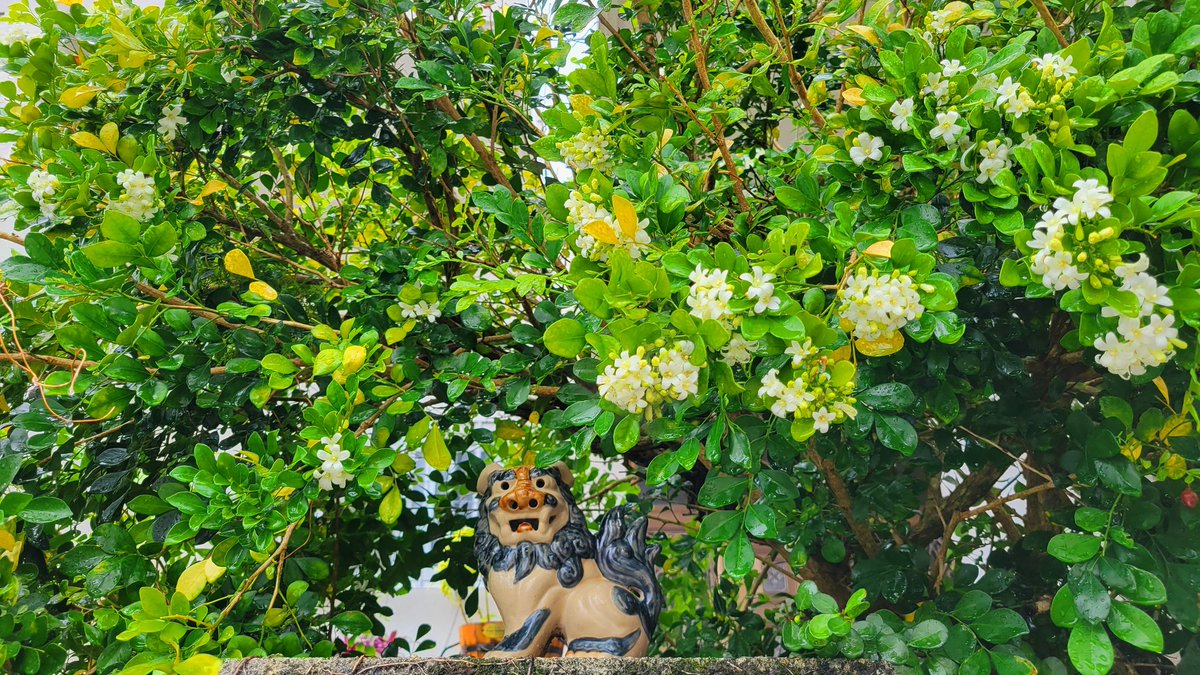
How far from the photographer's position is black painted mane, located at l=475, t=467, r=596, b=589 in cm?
96

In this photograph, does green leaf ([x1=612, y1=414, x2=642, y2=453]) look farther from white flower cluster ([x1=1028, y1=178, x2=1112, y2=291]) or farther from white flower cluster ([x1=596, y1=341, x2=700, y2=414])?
white flower cluster ([x1=1028, y1=178, x2=1112, y2=291])

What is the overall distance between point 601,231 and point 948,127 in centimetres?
34

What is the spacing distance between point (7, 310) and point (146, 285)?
0.84 ft

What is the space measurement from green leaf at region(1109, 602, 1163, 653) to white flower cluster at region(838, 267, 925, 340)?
343 mm

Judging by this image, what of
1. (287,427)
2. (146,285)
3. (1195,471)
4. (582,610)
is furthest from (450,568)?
(1195,471)

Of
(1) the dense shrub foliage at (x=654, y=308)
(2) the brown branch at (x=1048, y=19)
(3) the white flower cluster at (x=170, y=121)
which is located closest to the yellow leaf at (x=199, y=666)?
(1) the dense shrub foliage at (x=654, y=308)

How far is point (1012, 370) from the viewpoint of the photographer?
85 centimetres

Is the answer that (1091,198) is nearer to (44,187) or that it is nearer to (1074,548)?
(1074,548)

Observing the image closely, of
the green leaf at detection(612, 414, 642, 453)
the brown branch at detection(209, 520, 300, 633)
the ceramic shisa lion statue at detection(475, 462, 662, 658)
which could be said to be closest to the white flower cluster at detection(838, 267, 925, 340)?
the green leaf at detection(612, 414, 642, 453)

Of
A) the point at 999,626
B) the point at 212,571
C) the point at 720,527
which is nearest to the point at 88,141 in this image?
the point at 212,571

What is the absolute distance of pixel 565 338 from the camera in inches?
27.4

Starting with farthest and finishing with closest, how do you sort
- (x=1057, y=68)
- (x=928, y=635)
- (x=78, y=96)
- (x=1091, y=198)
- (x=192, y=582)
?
(x=78, y=96) < (x=192, y=582) < (x=928, y=635) < (x=1057, y=68) < (x=1091, y=198)

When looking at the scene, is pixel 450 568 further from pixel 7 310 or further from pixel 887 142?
pixel 887 142

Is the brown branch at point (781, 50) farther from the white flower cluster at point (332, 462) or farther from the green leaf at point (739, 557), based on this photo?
the white flower cluster at point (332, 462)
